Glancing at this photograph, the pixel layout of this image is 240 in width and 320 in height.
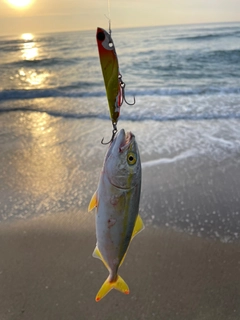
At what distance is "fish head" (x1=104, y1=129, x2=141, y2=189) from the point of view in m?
1.55

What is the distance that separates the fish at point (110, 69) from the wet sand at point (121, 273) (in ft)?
6.83

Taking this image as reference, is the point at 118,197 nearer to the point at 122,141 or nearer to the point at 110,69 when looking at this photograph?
the point at 122,141

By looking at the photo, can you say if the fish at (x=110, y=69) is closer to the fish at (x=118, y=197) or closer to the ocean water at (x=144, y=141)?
the fish at (x=118, y=197)

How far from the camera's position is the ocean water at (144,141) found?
14.7 feet

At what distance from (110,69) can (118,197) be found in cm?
57

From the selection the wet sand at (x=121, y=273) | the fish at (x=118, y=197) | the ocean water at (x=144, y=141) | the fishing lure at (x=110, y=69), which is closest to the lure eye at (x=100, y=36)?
the fishing lure at (x=110, y=69)

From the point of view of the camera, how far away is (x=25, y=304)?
121 inches

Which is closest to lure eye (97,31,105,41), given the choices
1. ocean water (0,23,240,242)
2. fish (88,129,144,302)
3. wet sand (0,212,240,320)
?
fish (88,129,144,302)

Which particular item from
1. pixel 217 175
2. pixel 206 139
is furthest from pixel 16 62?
pixel 217 175

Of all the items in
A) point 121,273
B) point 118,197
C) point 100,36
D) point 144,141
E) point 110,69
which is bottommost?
point 144,141

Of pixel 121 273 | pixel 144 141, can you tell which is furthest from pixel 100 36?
pixel 144 141

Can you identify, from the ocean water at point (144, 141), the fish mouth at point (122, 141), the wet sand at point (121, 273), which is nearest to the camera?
the fish mouth at point (122, 141)

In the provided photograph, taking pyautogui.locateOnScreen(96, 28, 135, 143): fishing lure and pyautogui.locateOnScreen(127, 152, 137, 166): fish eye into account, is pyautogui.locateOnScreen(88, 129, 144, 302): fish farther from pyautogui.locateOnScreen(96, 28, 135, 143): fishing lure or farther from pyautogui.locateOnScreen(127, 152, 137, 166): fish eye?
pyautogui.locateOnScreen(96, 28, 135, 143): fishing lure

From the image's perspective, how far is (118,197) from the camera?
5.30 ft
